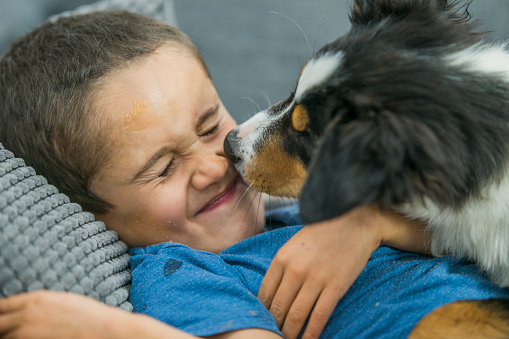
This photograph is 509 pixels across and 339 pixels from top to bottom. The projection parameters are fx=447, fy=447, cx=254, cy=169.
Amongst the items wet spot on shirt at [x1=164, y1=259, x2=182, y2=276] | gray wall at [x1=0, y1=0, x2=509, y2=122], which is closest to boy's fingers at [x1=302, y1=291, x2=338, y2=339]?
wet spot on shirt at [x1=164, y1=259, x2=182, y2=276]

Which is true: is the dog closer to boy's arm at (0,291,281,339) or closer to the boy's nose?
the boy's nose

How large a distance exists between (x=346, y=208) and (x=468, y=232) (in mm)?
418

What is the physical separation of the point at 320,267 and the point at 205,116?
633mm

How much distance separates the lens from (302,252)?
1111 mm

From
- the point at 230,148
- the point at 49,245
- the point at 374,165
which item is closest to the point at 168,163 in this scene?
the point at 230,148

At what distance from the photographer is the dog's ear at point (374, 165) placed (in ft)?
2.81

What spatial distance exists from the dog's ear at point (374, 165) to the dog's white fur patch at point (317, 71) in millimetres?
218

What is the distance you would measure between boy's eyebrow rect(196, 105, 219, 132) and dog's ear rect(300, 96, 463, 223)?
22.7 inches

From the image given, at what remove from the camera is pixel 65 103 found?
1313 millimetres

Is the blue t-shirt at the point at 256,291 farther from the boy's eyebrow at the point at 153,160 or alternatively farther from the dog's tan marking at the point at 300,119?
the dog's tan marking at the point at 300,119

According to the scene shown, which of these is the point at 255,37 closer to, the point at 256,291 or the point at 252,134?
the point at 252,134

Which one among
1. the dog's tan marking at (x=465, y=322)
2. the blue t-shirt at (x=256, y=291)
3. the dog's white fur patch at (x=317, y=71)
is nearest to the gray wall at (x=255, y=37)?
the dog's white fur patch at (x=317, y=71)

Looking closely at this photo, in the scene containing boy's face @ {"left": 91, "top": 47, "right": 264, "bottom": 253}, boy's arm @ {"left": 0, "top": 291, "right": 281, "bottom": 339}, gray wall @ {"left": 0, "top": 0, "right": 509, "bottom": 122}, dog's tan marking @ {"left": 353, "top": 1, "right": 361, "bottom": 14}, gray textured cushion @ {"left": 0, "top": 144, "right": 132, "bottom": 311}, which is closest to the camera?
boy's arm @ {"left": 0, "top": 291, "right": 281, "bottom": 339}

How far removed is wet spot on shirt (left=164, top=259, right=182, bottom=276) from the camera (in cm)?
120
